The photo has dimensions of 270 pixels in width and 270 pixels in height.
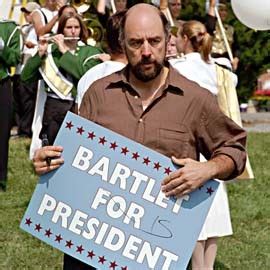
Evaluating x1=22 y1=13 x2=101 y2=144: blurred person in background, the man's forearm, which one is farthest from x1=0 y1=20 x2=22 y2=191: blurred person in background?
the man's forearm

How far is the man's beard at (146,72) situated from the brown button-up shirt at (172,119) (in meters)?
0.09

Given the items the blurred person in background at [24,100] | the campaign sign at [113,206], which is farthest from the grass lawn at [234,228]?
the campaign sign at [113,206]

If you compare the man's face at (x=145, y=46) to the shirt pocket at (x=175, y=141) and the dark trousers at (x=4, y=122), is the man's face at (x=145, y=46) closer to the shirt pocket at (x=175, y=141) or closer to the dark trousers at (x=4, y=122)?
the shirt pocket at (x=175, y=141)

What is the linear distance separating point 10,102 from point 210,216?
3873mm

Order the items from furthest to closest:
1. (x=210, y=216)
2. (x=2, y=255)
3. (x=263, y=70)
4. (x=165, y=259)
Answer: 1. (x=263, y=70)
2. (x=2, y=255)
3. (x=210, y=216)
4. (x=165, y=259)

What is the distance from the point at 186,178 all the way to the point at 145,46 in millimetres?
520

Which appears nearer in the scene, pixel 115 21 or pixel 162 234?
pixel 162 234

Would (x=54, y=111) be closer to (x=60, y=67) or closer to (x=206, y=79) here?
(x=60, y=67)

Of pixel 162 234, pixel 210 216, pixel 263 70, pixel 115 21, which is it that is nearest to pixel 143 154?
pixel 162 234

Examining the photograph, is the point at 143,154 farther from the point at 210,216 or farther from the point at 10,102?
the point at 10,102

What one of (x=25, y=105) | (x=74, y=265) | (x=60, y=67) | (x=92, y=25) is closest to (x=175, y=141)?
(x=74, y=265)

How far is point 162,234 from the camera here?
3547 mm

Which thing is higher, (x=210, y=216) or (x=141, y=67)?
(x=141, y=67)

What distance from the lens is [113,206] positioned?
3582 millimetres
